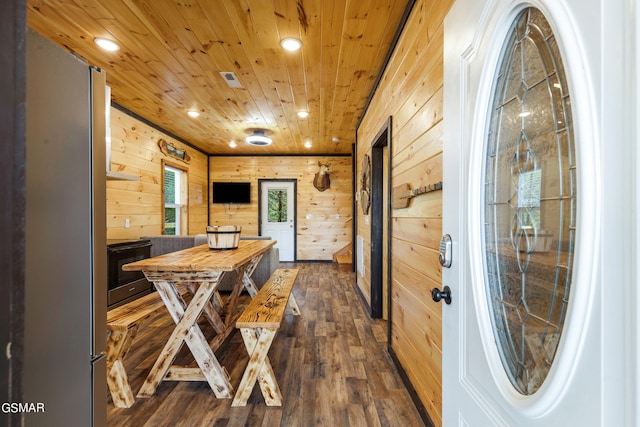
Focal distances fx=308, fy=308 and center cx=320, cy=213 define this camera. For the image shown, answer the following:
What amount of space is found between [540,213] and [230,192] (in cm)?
708

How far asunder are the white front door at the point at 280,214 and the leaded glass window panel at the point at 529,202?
21.9 ft

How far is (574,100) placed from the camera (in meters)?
0.51

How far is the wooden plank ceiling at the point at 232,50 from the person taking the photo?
2127 millimetres

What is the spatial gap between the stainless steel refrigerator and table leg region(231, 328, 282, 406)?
0.98m

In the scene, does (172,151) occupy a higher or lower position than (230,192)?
higher

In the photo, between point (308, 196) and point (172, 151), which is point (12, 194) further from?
point (308, 196)

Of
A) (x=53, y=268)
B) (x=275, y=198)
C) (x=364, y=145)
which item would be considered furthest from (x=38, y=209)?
(x=275, y=198)

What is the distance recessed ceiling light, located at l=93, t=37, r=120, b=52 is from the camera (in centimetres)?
254

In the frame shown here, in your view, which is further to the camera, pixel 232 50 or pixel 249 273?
pixel 249 273

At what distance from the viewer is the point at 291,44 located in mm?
2523

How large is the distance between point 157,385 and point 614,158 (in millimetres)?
2515

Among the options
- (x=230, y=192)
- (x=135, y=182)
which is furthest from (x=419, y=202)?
(x=230, y=192)

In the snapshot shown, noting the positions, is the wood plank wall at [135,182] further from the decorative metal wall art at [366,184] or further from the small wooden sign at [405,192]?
the small wooden sign at [405,192]

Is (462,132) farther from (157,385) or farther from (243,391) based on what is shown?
(157,385)
